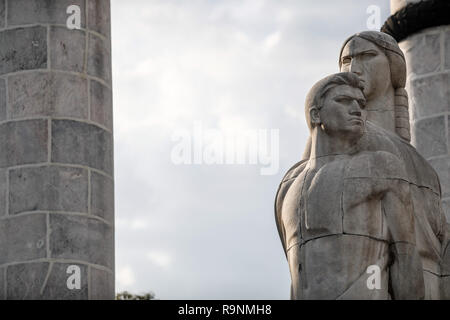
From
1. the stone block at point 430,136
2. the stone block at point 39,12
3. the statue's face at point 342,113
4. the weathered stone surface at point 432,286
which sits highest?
the stone block at point 39,12

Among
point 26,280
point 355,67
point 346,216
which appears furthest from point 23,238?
point 346,216

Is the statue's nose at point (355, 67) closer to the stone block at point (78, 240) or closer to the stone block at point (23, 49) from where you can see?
the stone block at point (78, 240)

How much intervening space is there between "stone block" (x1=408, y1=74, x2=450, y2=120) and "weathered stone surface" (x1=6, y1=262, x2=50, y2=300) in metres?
5.17

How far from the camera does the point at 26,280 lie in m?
17.8

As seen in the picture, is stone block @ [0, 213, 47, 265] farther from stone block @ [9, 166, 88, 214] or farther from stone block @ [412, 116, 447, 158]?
stone block @ [412, 116, 447, 158]

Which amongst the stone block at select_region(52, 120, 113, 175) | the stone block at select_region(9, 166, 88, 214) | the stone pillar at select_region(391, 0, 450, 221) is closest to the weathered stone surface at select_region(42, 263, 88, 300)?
the stone block at select_region(9, 166, 88, 214)

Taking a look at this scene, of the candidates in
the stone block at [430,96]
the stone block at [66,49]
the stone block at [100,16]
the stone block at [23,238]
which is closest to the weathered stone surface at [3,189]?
the stone block at [23,238]

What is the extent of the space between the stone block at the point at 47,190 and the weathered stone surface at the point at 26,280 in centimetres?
58

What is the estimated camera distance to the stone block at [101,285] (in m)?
18.0

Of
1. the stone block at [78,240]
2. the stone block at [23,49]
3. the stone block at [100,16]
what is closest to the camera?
the stone block at [78,240]

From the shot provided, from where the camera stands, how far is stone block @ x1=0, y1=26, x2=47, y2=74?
61.3 feet
